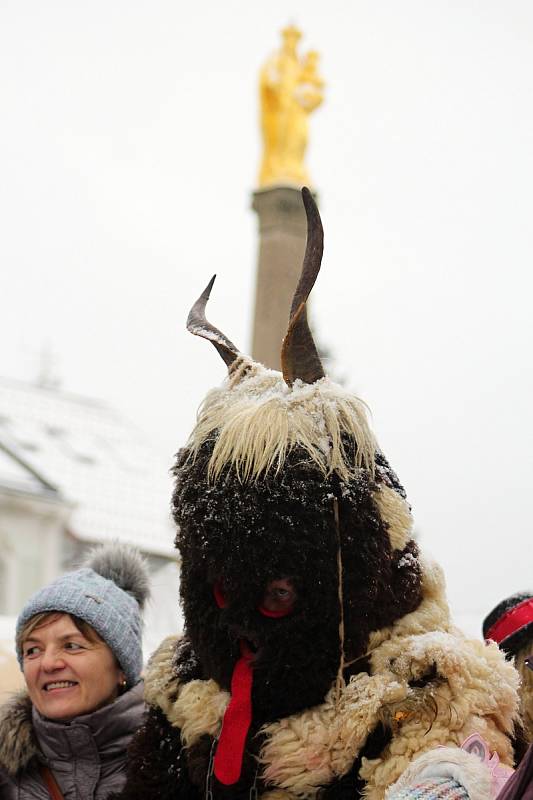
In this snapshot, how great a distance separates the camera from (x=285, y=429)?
1.83 metres

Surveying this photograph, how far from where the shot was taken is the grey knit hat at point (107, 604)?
2.46 metres

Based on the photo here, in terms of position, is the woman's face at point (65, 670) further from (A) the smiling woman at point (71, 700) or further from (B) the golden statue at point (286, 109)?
(B) the golden statue at point (286, 109)

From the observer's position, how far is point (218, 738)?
1.89 m

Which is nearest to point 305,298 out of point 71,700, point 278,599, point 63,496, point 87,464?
point 278,599

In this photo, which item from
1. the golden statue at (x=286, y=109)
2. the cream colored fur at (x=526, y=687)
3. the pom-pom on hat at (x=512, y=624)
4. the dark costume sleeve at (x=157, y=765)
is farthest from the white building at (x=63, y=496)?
the dark costume sleeve at (x=157, y=765)

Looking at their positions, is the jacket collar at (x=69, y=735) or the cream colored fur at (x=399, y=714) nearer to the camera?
the cream colored fur at (x=399, y=714)

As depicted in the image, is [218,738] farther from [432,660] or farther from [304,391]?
[304,391]

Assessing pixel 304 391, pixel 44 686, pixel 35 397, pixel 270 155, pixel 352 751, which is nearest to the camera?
pixel 352 751

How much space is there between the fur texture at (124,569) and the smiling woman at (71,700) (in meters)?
0.18

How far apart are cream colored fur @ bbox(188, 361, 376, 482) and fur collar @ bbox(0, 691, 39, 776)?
3.05 ft

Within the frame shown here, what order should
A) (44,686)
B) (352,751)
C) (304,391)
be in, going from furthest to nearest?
(44,686), (304,391), (352,751)

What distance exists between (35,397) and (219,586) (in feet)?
38.7

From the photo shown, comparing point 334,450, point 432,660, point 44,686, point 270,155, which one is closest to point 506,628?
point 432,660

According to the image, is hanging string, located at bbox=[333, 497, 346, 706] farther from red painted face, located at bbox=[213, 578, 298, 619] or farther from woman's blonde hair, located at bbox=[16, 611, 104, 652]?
woman's blonde hair, located at bbox=[16, 611, 104, 652]
